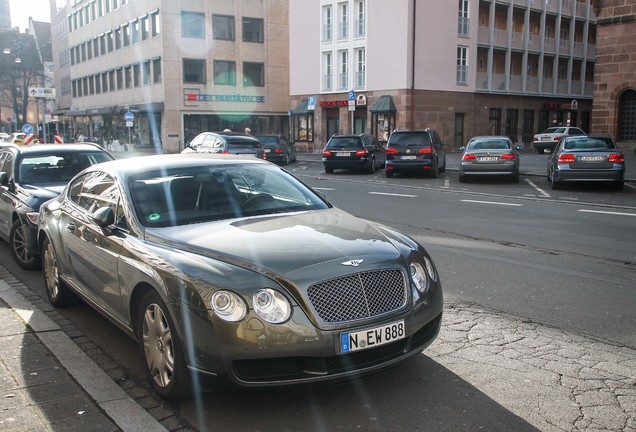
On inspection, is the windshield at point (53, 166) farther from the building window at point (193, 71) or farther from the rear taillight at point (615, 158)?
the building window at point (193, 71)

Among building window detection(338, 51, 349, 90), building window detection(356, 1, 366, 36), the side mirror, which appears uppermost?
building window detection(356, 1, 366, 36)

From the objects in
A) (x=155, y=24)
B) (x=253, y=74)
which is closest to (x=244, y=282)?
(x=155, y=24)

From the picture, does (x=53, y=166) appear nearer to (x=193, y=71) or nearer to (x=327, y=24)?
(x=327, y=24)

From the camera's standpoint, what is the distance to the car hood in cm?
374

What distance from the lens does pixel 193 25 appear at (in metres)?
→ 50.8

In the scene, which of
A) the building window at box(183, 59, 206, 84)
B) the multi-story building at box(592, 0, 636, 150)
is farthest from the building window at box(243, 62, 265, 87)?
the multi-story building at box(592, 0, 636, 150)

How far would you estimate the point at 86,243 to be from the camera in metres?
5.16

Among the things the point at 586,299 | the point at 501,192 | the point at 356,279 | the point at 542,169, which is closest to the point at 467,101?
the point at 542,169

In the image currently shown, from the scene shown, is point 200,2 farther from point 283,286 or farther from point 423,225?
point 283,286

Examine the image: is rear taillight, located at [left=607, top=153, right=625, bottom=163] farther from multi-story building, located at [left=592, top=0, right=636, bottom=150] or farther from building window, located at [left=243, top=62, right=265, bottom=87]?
building window, located at [left=243, top=62, right=265, bottom=87]

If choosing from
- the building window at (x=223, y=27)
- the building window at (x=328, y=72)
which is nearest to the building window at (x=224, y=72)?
the building window at (x=223, y=27)

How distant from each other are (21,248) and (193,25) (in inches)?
1816

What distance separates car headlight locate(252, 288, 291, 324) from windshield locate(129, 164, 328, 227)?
1274mm

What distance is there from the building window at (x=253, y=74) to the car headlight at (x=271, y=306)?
5179cm
